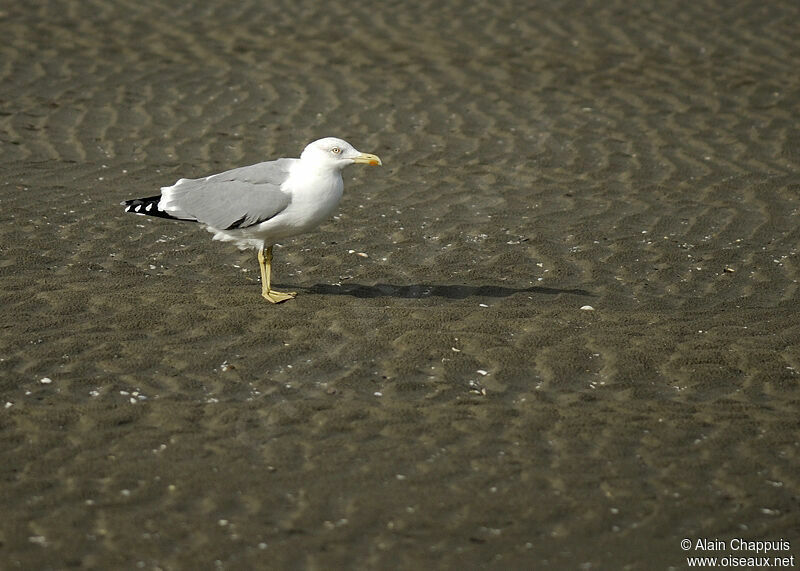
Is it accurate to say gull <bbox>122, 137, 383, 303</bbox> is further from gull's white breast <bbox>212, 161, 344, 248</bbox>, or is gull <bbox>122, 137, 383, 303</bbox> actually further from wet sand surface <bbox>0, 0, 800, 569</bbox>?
wet sand surface <bbox>0, 0, 800, 569</bbox>

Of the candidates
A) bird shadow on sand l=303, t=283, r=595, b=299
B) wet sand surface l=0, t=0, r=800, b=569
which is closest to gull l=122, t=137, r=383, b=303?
bird shadow on sand l=303, t=283, r=595, b=299

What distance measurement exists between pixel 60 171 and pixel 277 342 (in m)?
4.14

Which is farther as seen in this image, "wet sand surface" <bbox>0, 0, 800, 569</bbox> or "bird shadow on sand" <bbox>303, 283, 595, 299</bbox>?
"bird shadow on sand" <bbox>303, 283, 595, 299</bbox>

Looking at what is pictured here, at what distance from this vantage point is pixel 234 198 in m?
6.53

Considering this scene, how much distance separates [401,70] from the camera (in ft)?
39.1

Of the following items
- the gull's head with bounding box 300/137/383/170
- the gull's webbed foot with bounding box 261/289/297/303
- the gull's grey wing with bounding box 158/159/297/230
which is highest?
the gull's head with bounding box 300/137/383/170

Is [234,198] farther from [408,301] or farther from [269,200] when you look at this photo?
[408,301]

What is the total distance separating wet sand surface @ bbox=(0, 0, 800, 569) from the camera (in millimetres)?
4246

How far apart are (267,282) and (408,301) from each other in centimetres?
91

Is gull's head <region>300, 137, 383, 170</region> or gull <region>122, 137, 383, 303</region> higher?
gull's head <region>300, 137, 383, 170</region>

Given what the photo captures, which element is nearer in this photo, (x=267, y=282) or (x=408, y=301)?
(x=267, y=282)

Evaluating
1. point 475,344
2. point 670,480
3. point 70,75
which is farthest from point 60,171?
point 670,480

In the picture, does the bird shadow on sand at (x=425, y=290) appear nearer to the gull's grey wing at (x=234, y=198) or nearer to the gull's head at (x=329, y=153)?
the gull's grey wing at (x=234, y=198)

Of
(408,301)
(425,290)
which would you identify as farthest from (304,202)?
(425,290)
